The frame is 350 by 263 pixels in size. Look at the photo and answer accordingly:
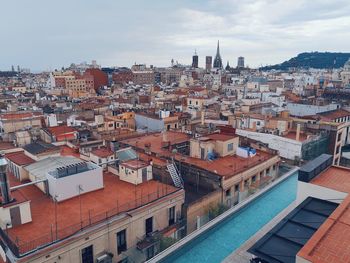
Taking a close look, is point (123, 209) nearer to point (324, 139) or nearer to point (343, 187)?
point (343, 187)

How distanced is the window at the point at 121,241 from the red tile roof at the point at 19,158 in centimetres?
1285

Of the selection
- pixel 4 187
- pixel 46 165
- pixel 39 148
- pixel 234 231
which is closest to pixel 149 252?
pixel 234 231

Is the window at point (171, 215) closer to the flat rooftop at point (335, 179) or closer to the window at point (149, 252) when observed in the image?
the window at point (149, 252)

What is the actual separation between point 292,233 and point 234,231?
6138 mm

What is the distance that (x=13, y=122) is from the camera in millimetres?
51031

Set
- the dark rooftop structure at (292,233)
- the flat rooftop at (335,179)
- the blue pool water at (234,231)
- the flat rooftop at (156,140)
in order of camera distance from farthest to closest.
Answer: the flat rooftop at (156,140), the flat rooftop at (335,179), the blue pool water at (234,231), the dark rooftop structure at (292,233)

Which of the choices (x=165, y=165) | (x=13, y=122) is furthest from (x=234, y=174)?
(x=13, y=122)

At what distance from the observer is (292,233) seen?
577 inches

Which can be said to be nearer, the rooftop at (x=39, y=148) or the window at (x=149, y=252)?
the window at (x=149, y=252)

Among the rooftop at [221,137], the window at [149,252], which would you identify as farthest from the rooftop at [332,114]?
the window at [149,252]

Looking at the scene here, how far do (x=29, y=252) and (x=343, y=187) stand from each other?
741 inches

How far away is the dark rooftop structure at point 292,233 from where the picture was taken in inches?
513

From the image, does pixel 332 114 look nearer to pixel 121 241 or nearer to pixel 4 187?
pixel 121 241

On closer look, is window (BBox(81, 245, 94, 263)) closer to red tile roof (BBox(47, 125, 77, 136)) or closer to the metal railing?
the metal railing
